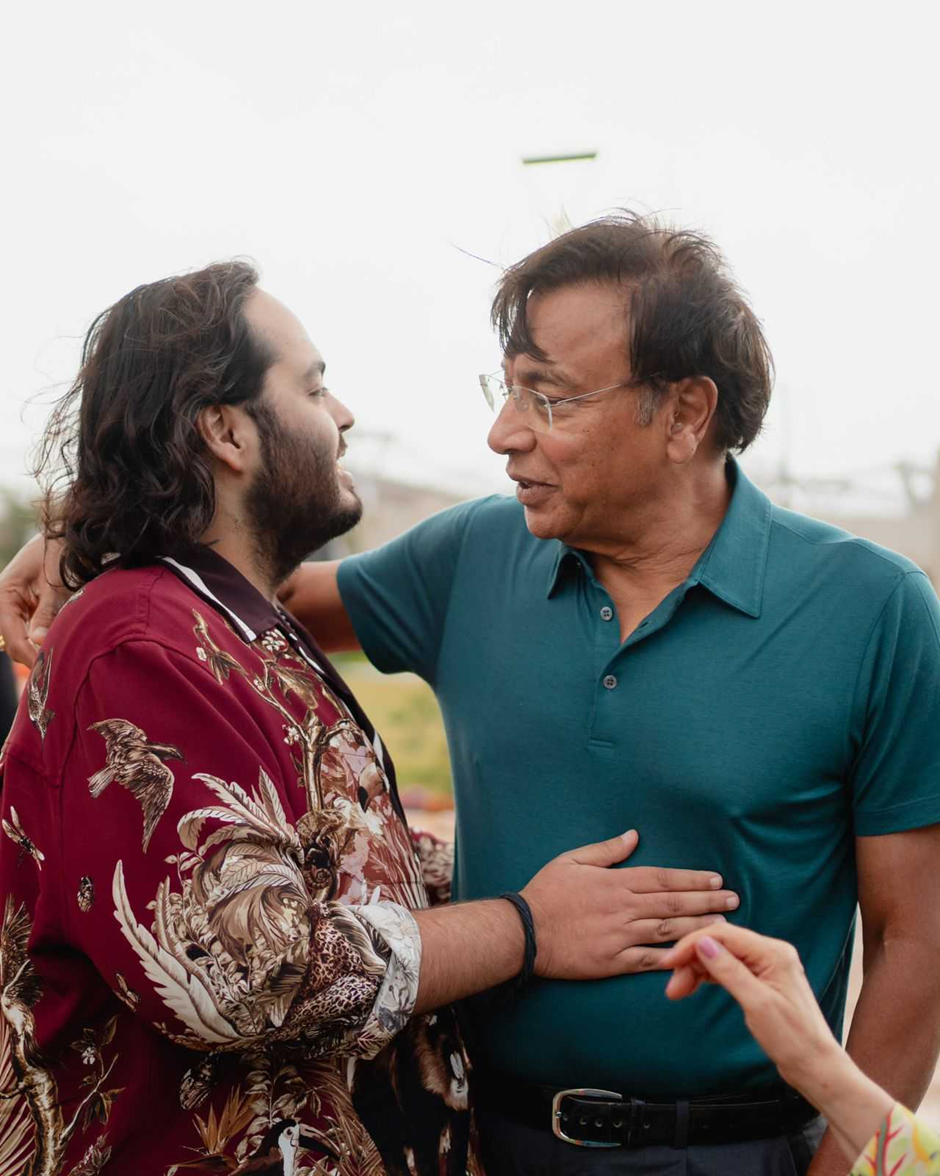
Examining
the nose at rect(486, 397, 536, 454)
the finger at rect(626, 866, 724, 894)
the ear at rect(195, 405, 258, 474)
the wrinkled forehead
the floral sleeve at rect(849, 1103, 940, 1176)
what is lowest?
the finger at rect(626, 866, 724, 894)

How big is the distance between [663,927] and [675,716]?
0.35 m

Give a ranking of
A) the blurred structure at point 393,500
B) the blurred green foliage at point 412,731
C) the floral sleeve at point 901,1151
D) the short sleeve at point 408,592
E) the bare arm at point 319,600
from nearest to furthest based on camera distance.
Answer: the floral sleeve at point 901,1151
the short sleeve at point 408,592
the bare arm at point 319,600
the blurred structure at point 393,500
the blurred green foliage at point 412,731

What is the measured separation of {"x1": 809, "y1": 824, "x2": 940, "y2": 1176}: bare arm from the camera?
6.52 feet

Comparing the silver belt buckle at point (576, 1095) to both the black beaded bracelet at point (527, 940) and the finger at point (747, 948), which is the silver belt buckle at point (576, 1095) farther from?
the finger at point (747, 948)

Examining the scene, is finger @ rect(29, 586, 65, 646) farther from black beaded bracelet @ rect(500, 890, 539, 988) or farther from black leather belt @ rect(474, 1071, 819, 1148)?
black leather belt @ rect(474, 1071, 819, 1148)

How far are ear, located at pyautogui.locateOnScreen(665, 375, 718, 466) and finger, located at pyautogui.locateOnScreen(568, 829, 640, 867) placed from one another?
0.71 m

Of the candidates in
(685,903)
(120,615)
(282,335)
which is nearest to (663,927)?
(685,903)

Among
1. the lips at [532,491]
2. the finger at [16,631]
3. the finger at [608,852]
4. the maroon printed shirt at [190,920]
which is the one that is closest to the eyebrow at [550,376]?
the lips at [532,491]

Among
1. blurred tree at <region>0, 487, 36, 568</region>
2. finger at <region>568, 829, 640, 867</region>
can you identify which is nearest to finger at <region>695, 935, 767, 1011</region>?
finger at <region>568, 829, 640, 867</region>

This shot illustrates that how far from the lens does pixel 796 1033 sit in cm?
136

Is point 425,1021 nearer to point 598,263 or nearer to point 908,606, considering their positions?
point 908,606

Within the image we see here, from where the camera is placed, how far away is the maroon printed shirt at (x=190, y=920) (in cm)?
159

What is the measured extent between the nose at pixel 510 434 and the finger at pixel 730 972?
108 cm

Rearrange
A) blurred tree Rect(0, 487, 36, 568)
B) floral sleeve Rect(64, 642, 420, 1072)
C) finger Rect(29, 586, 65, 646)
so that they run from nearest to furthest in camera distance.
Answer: floral sleeve Rect(64, 642, 420, 1072) < finger Rect(29, 586, 65, 646) < blurred tree Rect(0, 487, 36, 568)
